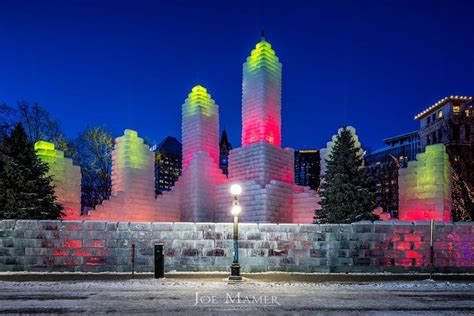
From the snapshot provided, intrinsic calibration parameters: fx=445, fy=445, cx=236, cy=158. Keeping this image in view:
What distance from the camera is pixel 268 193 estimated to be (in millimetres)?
34656

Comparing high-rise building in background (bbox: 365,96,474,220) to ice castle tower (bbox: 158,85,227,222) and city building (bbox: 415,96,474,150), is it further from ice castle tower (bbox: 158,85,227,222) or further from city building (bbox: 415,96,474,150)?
ice castle tower (bbox: 158,85,227,222)

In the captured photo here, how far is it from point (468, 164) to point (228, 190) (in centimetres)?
2106

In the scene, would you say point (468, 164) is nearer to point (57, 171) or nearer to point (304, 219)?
point (304, 219)

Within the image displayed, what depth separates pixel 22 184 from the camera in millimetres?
27688

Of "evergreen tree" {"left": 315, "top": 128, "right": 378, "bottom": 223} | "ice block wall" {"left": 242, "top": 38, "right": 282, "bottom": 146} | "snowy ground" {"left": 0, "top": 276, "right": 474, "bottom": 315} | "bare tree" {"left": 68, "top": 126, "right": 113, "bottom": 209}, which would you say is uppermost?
"ice block wall" {"left": 242, "top": 38, "right": 282, "bottom": 146}

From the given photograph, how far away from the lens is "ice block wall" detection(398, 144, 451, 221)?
1083 inches

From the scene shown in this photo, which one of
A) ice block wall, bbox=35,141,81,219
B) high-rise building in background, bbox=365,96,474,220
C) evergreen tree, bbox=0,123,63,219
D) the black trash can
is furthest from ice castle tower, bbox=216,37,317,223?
the black trash can

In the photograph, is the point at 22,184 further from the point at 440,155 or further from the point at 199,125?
the point at 440,155

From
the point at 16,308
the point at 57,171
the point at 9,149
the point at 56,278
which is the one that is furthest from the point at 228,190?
the point at 16,308

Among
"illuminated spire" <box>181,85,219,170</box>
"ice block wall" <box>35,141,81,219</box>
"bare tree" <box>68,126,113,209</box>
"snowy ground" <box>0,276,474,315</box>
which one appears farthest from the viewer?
"bare tree" <box>68,126,113,209</box>

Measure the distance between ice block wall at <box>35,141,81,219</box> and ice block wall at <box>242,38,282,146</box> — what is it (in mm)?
14416

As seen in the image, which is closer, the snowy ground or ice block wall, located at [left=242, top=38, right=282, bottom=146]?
the snowy ground

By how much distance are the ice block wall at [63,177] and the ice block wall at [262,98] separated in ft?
47.3

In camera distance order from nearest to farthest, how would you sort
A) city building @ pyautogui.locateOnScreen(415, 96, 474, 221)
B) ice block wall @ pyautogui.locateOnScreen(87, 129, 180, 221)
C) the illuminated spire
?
ice block wall @ pyautogui.locateOnScreen(87, 129, 180, 221) < city building @ pyautogui.locateOnScreen(415, 96, 474, 221) < the illuminated spire
